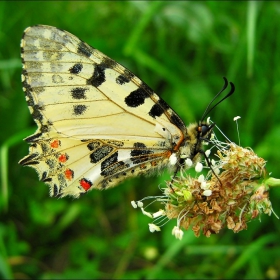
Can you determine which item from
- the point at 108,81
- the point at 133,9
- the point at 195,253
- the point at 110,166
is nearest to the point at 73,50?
the point at 108,81

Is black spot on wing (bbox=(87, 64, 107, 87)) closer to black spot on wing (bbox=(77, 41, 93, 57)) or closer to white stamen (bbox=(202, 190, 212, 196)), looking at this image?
black spot on wing (bbox=(77, 41, 93, 57))

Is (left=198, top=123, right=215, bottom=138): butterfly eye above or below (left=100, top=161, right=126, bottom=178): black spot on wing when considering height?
above

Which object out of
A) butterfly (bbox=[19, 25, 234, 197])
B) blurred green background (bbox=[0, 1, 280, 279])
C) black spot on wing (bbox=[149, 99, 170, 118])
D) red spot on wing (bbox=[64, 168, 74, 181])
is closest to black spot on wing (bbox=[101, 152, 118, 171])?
butterfly (bbox=[19, 25, 234, 197])

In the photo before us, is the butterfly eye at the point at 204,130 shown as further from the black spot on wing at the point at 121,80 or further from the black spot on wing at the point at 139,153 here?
the black spot on wing at the point at 121,80

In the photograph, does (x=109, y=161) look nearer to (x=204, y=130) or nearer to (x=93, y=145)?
(x=93, y=145)

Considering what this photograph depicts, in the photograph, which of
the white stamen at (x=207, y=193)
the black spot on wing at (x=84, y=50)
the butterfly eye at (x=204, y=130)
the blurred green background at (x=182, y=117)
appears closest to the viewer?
the white stamen at (x=207, y=193)

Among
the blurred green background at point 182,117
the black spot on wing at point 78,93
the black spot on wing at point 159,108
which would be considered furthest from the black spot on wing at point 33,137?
the blurred green background at point 182,117
